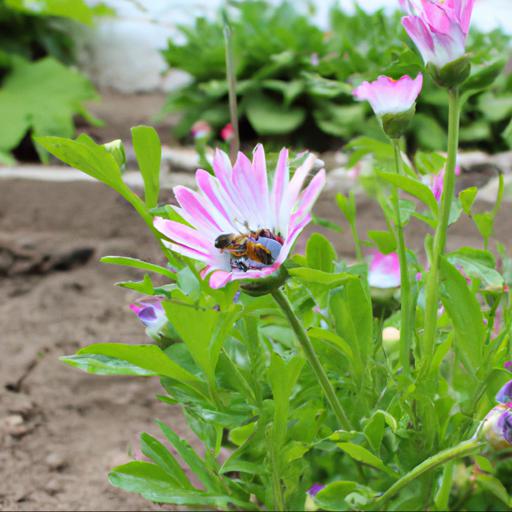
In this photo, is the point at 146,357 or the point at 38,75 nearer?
the point at 146,357

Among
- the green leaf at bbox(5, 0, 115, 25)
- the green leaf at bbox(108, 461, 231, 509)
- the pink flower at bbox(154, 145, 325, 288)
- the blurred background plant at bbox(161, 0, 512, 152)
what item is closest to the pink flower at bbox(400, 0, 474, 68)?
the pink flower at bbox(154, 145, 325, 288)

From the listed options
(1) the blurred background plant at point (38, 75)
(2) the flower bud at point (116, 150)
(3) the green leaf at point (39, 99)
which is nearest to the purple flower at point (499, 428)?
(2) the flower bud at point (116, 150)

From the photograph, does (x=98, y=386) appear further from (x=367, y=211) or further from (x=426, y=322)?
(x=367, y=211)

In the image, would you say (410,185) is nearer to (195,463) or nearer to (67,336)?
(195,463)

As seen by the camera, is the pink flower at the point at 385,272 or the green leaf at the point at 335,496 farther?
the pink flower at the point at 385,272

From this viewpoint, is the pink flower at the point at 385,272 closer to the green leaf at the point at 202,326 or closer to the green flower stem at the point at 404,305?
the green flower stem at the point at 404,305

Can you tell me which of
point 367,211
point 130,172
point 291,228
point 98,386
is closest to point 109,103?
point 130,172

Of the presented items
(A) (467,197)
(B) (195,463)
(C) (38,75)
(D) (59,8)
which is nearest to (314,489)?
(B) (195,463)
